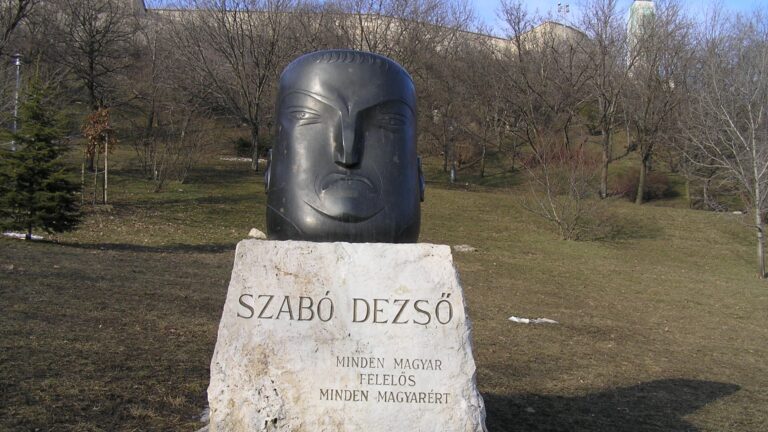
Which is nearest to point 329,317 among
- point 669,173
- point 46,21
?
point 46,21

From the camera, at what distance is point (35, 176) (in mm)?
12867

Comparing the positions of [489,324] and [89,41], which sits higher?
[89,41]

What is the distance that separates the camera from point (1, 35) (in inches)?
1005

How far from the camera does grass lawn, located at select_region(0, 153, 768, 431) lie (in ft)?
18.0

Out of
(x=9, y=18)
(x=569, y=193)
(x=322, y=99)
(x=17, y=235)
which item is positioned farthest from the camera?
(x=9, y=18)

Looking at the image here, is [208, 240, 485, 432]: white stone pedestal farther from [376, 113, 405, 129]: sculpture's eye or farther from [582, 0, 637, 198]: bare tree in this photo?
[582, 0, 637, 198]: bare tree

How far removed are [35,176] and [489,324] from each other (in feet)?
28.8

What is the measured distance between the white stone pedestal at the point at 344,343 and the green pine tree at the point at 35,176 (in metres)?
10.3

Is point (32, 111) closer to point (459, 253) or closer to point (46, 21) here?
point (459, 253)

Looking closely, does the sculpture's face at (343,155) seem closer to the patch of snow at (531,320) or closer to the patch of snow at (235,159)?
the patch of snow at (531,320)

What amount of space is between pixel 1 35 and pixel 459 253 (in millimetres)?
19251

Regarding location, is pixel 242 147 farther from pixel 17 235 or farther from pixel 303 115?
pixel 303 115

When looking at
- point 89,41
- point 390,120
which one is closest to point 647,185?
point 89,41

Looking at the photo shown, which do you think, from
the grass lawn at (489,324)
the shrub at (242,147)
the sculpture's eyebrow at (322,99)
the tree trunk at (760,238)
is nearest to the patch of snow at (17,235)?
the grass lawn at (489,324)
